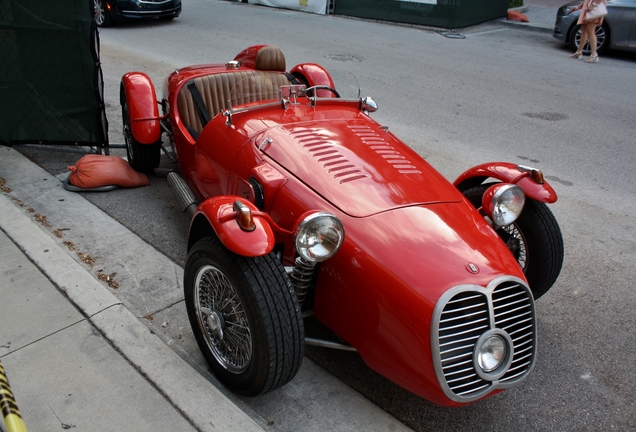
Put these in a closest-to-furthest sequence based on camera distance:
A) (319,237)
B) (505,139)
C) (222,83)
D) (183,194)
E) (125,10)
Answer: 1. (319,237)
2. (183,194)
3. (222,83)
4. (505,139)
5. (125,10)

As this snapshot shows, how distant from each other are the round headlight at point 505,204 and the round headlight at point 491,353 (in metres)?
0.81

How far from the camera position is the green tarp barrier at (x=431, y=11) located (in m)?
13.9

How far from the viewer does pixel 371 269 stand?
2.61m

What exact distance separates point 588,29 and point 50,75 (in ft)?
32.7

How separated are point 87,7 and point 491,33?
437 inches

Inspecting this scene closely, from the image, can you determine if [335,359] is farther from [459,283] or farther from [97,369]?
[97,369]

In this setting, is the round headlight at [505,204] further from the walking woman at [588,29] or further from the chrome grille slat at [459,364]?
the walking woman at [588,29]

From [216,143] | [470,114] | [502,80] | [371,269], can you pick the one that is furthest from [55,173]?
[502,80]

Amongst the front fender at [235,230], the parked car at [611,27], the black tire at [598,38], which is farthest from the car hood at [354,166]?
the black tire at [598,38]

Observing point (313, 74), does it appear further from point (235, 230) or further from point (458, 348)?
point (458, 348)

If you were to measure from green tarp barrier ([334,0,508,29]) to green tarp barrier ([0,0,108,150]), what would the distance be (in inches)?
419

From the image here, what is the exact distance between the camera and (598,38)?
11.5 m

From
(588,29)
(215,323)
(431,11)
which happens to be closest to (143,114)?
(215,323)

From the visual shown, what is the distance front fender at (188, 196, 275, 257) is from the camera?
2504 millimetres
